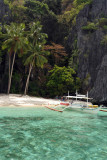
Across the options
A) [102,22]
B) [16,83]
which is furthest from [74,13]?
[16,83]

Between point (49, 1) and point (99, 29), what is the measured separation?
20016 millimetres

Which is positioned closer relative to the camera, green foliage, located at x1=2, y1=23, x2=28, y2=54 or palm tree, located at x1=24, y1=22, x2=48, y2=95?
green foliage, located at x1=2, y1=23, x2=28, y2=54

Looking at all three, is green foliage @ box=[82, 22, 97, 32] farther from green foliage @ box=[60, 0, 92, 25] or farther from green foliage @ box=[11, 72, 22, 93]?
green foliage @ box=[11, 72, 22, 93]

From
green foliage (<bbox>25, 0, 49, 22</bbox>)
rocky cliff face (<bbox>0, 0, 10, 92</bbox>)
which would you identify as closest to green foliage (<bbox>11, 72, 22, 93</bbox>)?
rocky cliff face (<bbox>0, 0, 10, 92</bbox>)

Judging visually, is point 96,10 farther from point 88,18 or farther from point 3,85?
point 3,85

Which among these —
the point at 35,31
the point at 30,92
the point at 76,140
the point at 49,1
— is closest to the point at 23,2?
the point at 49,1

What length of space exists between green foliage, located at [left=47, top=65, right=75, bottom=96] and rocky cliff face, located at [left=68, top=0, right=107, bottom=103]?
4397mm

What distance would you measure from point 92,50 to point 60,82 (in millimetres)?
12424

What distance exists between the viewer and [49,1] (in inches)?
2046

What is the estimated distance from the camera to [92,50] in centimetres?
4259

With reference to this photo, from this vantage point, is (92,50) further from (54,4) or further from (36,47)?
(54,4)

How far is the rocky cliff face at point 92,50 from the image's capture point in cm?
3712

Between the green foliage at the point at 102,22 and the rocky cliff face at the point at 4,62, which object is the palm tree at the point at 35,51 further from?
the green foliage at the point at 102,22

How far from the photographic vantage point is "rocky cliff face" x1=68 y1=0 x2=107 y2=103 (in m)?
37.1
